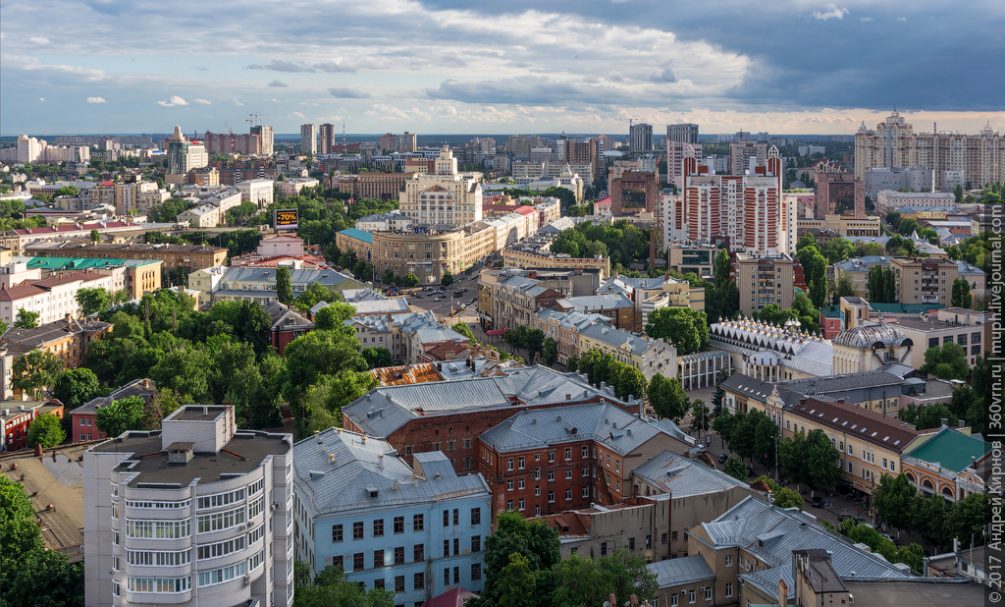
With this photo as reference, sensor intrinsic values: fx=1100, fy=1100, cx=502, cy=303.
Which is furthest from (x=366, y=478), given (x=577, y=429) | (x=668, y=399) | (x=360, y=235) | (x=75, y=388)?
(x=360, y=235)

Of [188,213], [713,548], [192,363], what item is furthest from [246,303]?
[188,213]

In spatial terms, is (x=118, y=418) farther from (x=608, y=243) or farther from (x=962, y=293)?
(x=608, y=243)

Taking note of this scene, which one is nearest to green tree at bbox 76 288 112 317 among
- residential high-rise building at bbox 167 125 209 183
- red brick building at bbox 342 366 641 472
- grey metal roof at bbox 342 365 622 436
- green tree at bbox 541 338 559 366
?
green tree at bbox 541 338 559 366

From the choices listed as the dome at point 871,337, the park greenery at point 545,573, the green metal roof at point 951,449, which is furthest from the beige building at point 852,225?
the park greenery at point 545,573

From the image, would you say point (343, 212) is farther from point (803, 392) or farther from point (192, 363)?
point (803, 392)

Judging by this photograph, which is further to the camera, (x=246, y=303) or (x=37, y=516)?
(x=246, y=303)

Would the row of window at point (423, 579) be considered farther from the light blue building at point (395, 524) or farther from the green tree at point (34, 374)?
the green tree at point (34, 374)

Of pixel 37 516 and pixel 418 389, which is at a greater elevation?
pixel 418 389

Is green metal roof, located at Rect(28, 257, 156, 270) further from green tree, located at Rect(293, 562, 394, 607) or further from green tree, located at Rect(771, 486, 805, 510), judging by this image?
green tree, located at Rect(771, 486, 805, 510)
